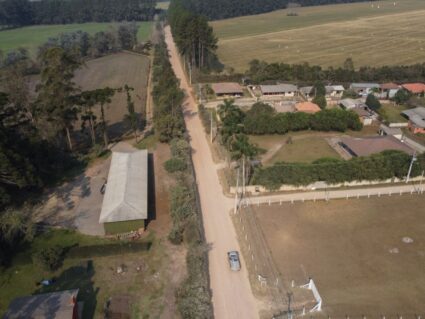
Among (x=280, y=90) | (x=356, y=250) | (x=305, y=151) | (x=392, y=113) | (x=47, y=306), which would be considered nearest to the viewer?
(x=47, y=306)

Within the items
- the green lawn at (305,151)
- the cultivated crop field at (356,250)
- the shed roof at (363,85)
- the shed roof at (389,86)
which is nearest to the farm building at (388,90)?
the shed roof at (389,86)

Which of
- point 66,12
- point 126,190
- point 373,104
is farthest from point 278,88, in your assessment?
point 66,12

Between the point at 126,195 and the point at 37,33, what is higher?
the point at 37,33

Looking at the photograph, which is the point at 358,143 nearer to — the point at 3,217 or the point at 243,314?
the point at 243,314

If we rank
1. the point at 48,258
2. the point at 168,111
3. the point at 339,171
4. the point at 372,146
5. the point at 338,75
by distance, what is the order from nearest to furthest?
the point at 48,258
the point at 339,171
the point at 372,146
the point at 168,111
the point at 338,75

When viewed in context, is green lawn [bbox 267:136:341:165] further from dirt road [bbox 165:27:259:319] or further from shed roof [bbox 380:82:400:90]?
shed roof [bbox 380:82:400:90]

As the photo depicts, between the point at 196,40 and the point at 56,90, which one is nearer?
the point at 56,90

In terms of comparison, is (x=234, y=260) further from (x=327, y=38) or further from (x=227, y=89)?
(x=327, y=38)

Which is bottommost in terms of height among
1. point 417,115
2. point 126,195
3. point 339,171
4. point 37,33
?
point 339,171
